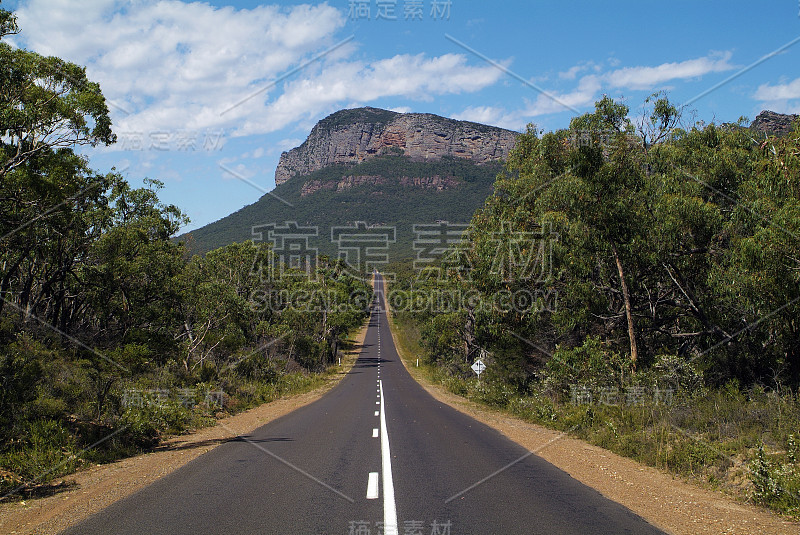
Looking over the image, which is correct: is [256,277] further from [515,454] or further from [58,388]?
[515,454]

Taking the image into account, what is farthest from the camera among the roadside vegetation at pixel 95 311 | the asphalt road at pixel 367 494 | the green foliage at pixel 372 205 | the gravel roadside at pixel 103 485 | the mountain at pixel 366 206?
the green foliage at pixel 372 205

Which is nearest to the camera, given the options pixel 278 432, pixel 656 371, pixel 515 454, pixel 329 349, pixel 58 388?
pixel 515 454

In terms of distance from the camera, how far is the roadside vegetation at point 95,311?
1061 centimetres

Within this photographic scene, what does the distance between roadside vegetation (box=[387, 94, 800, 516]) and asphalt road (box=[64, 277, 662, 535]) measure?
296cm

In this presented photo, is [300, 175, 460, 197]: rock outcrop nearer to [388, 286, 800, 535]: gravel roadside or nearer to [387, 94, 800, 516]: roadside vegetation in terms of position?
[387, 94, 800, 516]: roadside vegetation

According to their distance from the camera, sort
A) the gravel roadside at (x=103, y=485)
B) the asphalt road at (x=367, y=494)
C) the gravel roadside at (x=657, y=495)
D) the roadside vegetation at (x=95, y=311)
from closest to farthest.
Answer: the asphalt road at (x=367, y=494) → the gravel roadside at (x=657, y=495) → the gravel roadside at (x=103, y=485) → the roadside vegetation at (x=95, y=311)

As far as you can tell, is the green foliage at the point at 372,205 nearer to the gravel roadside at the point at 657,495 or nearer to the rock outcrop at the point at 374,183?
the rock outcrop at the point at 374,183

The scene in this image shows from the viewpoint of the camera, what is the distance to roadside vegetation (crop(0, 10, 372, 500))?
34.8ft

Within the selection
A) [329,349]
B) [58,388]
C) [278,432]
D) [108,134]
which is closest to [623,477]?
[278,432]

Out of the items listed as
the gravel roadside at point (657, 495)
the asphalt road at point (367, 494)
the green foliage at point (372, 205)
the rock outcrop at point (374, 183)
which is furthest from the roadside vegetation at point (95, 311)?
the rock outcrop at point (374, 183)

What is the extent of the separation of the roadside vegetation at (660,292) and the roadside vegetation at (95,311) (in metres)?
11.2

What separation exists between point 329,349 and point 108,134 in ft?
163

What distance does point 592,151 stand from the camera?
16328 millimetres

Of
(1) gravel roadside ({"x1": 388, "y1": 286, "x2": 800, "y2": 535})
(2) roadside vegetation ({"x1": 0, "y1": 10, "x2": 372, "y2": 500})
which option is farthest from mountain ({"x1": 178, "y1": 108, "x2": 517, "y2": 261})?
(1) gravel roadside ({"x1": 388, "y1": 286, "x2": 800, "y2": 535})
